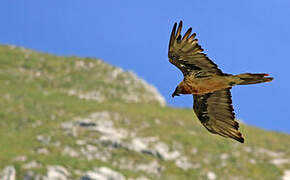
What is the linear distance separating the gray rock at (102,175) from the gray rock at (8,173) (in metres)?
5.00

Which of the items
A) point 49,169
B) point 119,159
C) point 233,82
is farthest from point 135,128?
point 233,82

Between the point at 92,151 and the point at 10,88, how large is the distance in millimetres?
24462

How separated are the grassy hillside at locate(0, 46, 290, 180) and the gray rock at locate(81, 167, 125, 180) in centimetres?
125

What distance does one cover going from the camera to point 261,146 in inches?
2363

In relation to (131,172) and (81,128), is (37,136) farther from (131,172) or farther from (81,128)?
(131,172)

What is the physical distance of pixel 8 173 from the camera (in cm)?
3884

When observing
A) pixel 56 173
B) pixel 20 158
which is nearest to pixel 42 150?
pixel 20 158

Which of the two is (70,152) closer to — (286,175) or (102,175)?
(102,175)

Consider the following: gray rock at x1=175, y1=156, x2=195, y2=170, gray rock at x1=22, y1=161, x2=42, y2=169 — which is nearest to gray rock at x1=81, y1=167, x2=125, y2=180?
gray rock at x1=22, y1=161, x2=42, y2=169

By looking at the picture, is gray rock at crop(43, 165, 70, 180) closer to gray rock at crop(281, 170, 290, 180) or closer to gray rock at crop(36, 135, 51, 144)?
gray rock at crop(36, 135, 51, 144)

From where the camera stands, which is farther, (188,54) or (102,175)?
(102,175)

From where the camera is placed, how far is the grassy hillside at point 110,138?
45656mm

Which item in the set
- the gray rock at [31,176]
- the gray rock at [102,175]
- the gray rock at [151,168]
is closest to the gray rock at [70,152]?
the gray rock at [151,168]

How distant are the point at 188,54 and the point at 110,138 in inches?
1544
